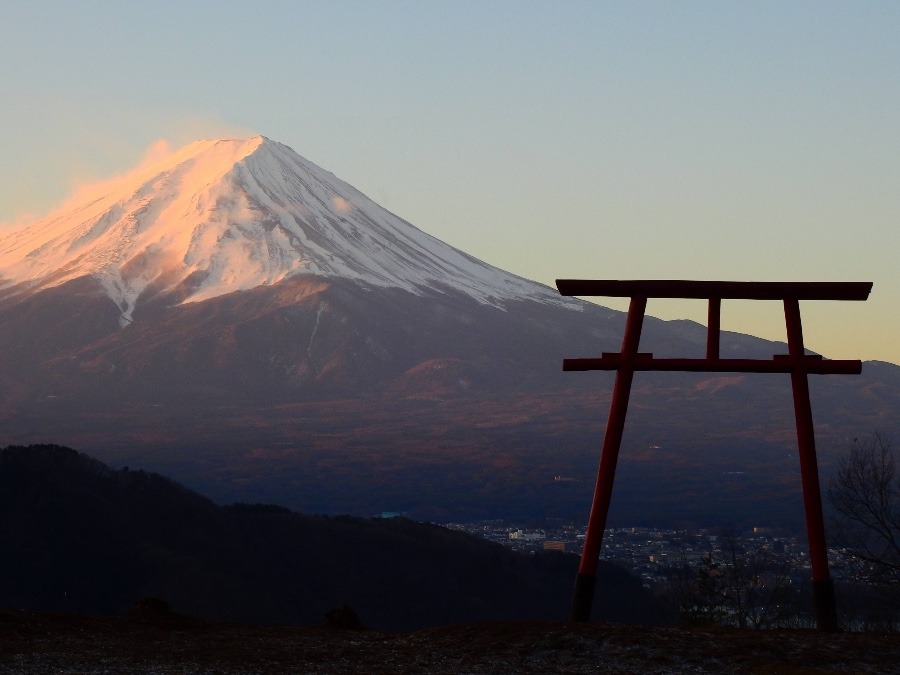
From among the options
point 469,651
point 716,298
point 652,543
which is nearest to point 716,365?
point 716,298

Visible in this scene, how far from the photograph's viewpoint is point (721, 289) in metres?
18.7

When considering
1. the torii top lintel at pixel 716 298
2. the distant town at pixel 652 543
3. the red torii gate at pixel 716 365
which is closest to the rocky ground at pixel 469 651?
the red torii gate at pixel 716 365

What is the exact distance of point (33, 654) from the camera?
16.8 meters

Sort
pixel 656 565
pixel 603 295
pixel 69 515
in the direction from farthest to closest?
pixel 656 565 → pixel 69 515 → pixel 603 295

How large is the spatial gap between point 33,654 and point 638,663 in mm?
7102

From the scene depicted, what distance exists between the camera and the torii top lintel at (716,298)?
1856 centimetres

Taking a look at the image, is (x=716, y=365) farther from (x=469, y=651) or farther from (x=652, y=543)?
(x=652, y=543)

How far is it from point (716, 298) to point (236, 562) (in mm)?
63441

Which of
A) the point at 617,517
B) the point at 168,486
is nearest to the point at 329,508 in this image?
the point at 617,517

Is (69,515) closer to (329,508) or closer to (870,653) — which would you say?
(870,653)

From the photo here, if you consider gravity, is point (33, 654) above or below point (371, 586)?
above

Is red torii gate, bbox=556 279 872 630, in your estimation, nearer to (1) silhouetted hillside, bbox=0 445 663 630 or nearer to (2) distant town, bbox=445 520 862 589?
(1) silhouetted hillside, bbox=0 445 663 630

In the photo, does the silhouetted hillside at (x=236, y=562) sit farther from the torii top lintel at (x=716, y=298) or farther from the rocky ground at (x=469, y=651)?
the torii top lintel at (x=716, y=298)

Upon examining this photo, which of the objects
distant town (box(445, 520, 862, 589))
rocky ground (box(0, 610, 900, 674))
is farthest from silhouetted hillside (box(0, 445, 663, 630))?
rocky ground (box(0, 610, 900, 674))
